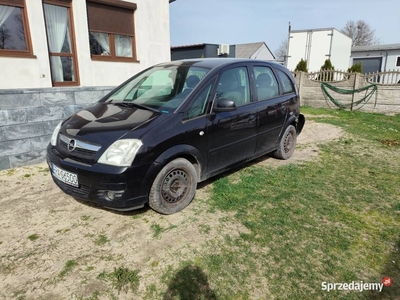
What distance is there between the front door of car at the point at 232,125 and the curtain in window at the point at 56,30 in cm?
445

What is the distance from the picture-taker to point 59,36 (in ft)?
20.5

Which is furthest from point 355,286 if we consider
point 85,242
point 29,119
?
point 29,119

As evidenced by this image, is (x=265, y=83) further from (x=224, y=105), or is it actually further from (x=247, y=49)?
(x=247, y=49)

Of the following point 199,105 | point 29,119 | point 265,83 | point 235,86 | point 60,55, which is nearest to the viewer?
point 199,105

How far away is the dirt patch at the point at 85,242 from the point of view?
7.54 feet

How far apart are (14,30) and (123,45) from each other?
107 inches

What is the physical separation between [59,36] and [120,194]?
516cm

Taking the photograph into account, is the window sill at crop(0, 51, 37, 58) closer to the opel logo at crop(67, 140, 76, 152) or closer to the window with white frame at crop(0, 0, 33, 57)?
the window with white frame at crop(0, 0, 33, 57)

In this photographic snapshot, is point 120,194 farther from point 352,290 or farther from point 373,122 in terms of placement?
point 373,122

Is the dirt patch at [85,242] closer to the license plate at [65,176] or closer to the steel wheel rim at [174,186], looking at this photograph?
the steel wheel rim at [174,186]

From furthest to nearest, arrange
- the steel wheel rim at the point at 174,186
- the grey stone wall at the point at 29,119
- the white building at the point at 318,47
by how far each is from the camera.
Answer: the white building at the point at 318,47, the grey stone wall at the point at 29,119, the steel wheel rim at the point at 174,186

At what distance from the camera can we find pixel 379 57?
32562mm

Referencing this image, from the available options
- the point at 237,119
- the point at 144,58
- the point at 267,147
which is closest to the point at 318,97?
the point at 144,58

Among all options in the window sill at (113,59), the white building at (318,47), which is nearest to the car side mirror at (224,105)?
the window sill at (113,59)
